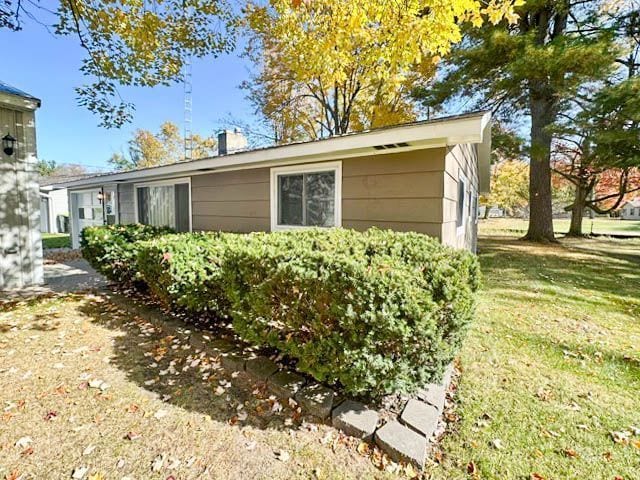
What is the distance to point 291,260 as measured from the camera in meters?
2.55

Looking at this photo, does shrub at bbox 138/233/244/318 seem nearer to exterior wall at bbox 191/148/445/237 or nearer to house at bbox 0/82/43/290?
exterior wall at bbox 191/148/445/237

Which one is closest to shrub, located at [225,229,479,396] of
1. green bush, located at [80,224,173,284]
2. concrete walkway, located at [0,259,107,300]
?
green bush, located at [80,224,173,284]

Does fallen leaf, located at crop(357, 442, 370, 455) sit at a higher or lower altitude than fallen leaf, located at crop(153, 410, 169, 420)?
lower

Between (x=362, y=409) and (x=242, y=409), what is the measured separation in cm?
96

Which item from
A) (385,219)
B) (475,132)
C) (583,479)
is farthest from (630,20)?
(583,479)

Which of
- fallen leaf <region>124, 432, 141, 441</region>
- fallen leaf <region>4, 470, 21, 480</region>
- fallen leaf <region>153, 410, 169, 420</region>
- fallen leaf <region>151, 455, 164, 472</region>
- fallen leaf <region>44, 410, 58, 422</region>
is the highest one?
fallen leaf <region>44, 410, 58, 422</region>

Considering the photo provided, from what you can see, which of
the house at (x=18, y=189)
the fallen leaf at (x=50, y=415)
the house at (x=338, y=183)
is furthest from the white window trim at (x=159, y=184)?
the fallen leaf at (x=50, y=415)

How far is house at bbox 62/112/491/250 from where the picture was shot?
13.5 feet

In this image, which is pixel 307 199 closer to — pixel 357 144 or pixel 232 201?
pixel 357 144

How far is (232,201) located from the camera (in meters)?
6.81

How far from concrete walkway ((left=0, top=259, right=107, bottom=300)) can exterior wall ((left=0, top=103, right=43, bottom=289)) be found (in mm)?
376

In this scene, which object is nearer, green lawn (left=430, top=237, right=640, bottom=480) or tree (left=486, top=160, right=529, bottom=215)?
green lawn (left=430, top=237, right=640, bottom=480)

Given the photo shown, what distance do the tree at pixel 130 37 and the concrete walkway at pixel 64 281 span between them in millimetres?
3385

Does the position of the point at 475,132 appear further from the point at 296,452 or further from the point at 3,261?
the point at 3,261
